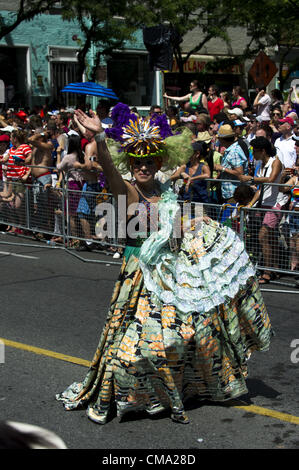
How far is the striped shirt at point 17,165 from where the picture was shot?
39.3ft

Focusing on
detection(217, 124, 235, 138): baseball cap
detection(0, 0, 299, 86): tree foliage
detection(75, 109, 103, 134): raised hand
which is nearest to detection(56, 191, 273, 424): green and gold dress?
detection(75, 109, 103, 134): raised hand

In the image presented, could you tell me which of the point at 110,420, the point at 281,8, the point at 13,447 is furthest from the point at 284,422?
the point at 281,8

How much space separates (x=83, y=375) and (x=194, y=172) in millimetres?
4781

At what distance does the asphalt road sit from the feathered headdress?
1715 mm

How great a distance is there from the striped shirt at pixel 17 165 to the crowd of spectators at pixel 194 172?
0.02 metres

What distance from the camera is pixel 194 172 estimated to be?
9.52 meters

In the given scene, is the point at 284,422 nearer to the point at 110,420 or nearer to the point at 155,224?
the point at 110,420

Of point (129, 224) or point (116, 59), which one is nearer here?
point (129, 224)

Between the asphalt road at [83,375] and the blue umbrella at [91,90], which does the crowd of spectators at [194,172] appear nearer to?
the blue umbrella at [91,90]

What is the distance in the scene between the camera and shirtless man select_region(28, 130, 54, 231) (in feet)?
36.9

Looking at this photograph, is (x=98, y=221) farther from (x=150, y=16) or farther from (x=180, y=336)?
(x=150, y=16)

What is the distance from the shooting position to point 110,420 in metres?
4.52

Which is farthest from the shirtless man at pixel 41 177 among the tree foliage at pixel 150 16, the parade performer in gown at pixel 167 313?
the tree foliage at pixel 150 16

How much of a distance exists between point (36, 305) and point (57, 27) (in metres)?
21.5
